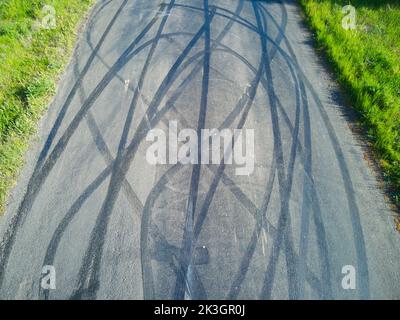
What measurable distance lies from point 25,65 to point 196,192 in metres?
5.40

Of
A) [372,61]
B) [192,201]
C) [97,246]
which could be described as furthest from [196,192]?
[372,61]

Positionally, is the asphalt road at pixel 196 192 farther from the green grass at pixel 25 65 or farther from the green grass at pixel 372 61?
the green grass at pixel 372 61

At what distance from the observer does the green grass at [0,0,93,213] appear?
6199 mm

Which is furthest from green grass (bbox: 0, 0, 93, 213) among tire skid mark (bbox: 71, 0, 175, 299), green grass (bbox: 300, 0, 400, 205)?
green grass (bbox: 300, 0, 400, 205)

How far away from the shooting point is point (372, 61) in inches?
311

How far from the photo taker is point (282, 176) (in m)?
5.82

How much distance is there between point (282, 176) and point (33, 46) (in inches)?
273

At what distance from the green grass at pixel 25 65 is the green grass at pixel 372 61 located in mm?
6746

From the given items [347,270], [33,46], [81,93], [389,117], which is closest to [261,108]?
[389,117]

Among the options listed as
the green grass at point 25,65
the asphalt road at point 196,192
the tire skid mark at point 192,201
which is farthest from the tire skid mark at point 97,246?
the green grass at point 25,65

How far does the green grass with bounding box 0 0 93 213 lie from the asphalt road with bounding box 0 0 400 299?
0.28 metres

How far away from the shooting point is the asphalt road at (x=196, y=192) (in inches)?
186

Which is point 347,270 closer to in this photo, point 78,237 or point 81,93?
point 78,237

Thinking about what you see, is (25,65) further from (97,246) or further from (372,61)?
(372,61)
